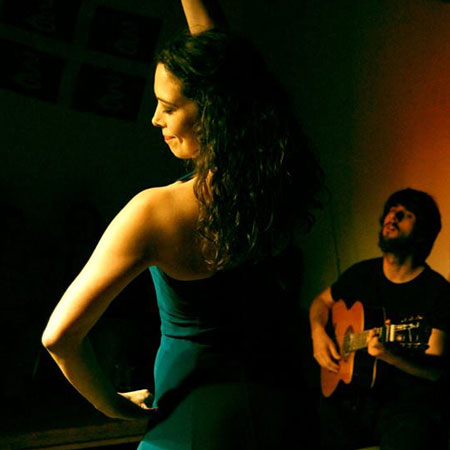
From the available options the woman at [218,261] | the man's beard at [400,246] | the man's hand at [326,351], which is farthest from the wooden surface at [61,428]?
the woman at [218,261]

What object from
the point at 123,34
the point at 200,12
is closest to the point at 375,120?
the point at 123,34

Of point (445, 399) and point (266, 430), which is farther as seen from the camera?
point (445, 399)

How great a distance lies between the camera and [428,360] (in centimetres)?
253

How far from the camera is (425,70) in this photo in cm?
305

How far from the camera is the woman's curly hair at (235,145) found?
97 cm

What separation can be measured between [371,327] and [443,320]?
0.32 metres

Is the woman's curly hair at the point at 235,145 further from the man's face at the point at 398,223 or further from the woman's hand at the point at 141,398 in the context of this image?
the man's face at the point at 398,223

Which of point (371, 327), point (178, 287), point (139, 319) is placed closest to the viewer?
point (178, 287)

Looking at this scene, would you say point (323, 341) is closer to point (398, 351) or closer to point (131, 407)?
point (398, 351)

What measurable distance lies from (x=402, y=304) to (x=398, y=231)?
34 centimetres

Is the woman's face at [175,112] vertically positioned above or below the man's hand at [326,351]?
above

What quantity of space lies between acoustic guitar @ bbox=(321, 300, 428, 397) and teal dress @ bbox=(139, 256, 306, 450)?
167cm

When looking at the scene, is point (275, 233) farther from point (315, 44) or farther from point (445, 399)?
A: point (315, 44)

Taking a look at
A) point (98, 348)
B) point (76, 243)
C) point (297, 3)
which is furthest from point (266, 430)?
point (297, 3)
